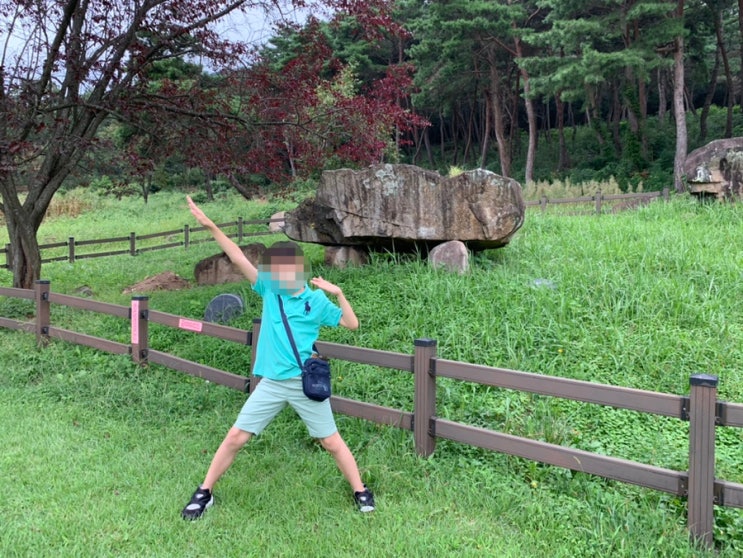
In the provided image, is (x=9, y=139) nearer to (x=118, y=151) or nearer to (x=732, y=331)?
(x=118, y=151)

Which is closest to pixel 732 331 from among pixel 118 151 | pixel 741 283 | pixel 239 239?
pixel 741 283

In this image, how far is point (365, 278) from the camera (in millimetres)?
8906

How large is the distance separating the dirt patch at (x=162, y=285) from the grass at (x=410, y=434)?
1987mm

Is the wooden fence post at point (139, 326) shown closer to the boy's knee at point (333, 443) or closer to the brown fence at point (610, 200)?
the boy's knee at point (333, 443)

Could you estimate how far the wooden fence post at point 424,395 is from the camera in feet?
14.6

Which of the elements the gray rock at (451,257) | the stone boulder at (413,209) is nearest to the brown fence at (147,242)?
the stone boulder at (413,209)

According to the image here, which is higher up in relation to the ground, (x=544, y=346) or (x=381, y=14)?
(x=381, y=14)

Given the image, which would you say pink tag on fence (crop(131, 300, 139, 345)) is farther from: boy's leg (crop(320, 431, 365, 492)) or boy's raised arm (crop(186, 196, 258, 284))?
boy's leg (crop(320, 431, 365, 492))

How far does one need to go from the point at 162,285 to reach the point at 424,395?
334 inches

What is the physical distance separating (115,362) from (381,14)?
595 centimetres

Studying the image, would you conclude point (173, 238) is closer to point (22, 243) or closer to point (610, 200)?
point (22, 243)

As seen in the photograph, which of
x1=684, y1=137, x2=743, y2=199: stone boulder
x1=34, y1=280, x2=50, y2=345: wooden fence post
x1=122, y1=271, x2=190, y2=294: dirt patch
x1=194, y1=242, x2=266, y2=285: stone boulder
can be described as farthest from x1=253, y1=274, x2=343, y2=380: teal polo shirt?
x1=684, y1=137, x2=743, y2=199: stone boulder

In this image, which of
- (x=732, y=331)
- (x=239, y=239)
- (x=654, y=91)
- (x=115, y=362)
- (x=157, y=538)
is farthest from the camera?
(x=654, y=91)

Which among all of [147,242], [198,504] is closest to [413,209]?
[198,504]
